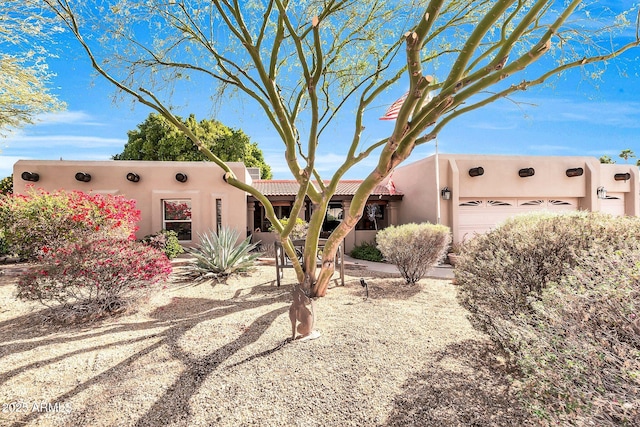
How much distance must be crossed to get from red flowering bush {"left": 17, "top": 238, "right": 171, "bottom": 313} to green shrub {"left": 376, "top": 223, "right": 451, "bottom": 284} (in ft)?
18.5

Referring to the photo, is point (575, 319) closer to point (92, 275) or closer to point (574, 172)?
point (92, 275)

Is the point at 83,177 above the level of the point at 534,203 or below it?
above

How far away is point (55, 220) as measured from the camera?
8594 mm

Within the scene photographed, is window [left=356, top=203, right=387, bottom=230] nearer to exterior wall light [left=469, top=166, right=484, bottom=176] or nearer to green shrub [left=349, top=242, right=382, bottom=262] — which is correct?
green shrub [left=349, top=242, right=382, bottom=262]

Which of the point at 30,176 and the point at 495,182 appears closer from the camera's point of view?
the point at 30,176

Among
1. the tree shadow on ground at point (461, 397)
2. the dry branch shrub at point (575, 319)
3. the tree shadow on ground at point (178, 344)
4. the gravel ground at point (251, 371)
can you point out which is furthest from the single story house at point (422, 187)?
the tree shadow on ground at point (461, 397)

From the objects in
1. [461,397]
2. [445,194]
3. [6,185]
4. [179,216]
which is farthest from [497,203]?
[6,185]

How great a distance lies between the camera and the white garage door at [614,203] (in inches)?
627

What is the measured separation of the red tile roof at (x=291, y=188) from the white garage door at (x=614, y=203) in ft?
34.7

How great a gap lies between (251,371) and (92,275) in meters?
3.55

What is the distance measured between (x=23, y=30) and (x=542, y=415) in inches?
552

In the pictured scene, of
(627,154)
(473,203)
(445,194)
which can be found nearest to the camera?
(445,194)

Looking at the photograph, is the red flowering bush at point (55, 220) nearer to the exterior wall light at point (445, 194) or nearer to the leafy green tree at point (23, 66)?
the leafy green tree at point (23, 66)

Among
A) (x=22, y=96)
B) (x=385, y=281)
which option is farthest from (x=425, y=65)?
(x=22, y=96)
